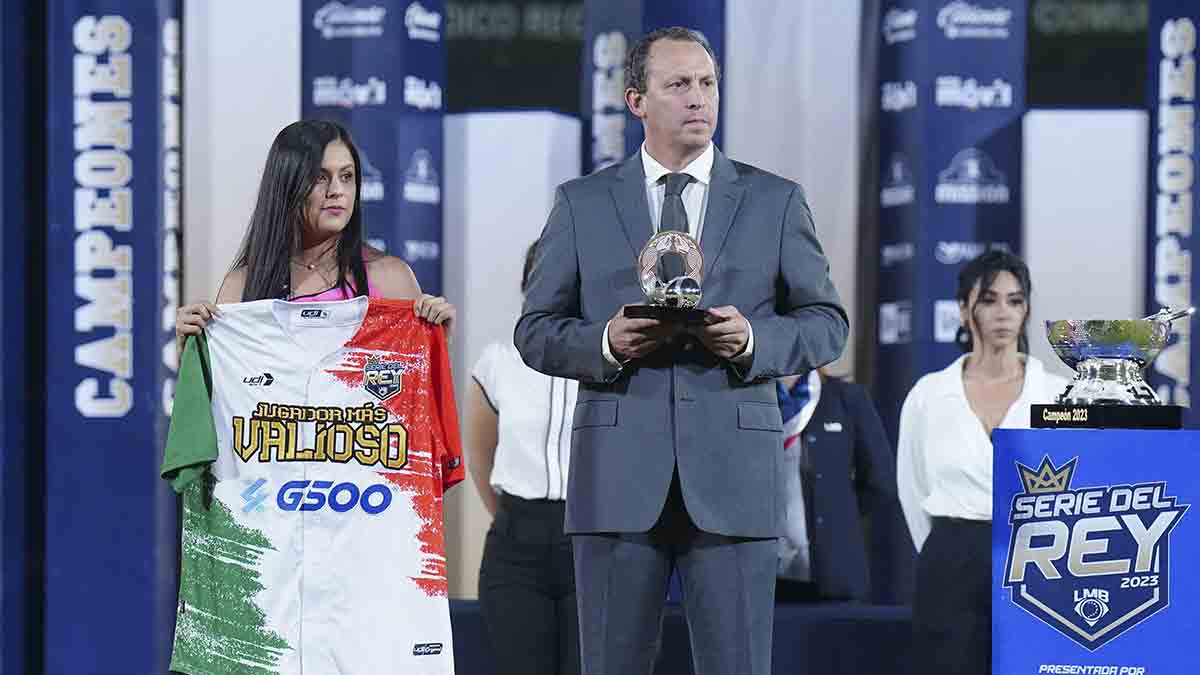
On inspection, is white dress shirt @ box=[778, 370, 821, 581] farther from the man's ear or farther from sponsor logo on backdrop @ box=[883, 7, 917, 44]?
the man's ear

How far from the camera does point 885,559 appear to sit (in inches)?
238

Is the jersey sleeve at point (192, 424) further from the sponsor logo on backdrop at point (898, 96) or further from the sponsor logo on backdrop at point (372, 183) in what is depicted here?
the sponsor logo on backdrop at point (898, 96)

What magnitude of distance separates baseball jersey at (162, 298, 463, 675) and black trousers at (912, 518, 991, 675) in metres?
1.50

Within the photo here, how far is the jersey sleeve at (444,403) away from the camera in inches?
141

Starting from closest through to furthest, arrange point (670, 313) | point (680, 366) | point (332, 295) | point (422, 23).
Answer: point (670, 313) → point (680, 366) → point (332, 295) → point (422, 23)

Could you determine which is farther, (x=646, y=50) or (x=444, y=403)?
(x=444, y=403)

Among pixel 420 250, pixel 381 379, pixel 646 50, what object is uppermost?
pixel 646 50

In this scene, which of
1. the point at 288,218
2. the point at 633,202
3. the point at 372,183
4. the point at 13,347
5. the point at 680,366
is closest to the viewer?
the point at 680,366

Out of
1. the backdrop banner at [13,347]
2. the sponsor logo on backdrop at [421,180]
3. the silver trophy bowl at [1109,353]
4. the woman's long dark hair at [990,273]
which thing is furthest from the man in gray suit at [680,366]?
the sponsor logo on backdrop at [421,180]

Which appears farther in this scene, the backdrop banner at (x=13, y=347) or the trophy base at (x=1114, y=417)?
the backdrop banner at (x=13, y=347)

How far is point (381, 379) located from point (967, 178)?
319 centimetres

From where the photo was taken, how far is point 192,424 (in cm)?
349

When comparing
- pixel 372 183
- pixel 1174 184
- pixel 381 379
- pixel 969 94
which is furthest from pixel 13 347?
pixel 1174 184

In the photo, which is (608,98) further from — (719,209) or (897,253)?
(719,209)
